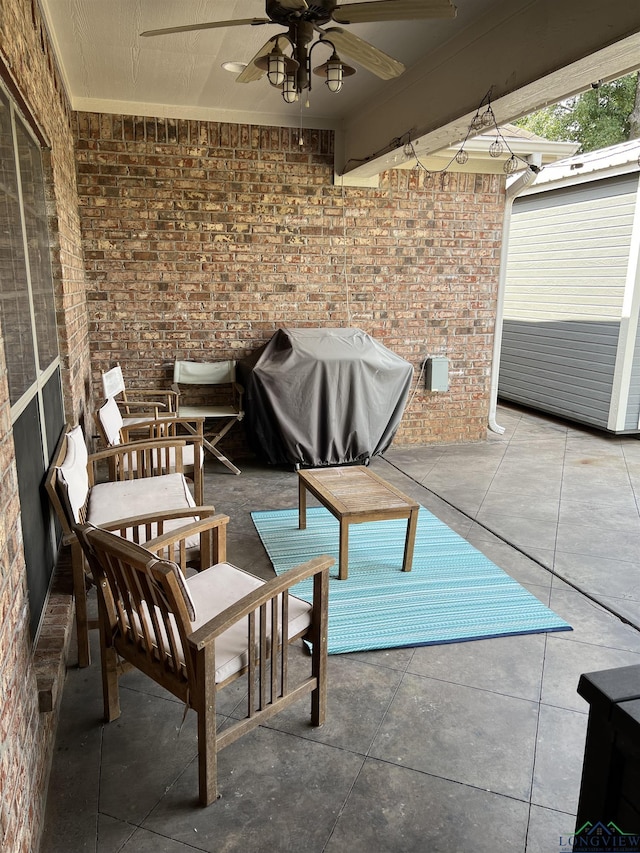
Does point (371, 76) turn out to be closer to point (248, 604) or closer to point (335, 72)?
point (335, 72)

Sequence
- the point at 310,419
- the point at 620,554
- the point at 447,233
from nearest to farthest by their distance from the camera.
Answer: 1. the point at 620,554
2. the point at 310,419
3. the point at 447,233

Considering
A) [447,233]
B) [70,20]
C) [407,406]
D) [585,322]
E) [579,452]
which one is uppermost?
[70,20]

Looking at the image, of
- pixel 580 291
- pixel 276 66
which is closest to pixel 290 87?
pixel 276 66

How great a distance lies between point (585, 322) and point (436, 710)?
585 cm

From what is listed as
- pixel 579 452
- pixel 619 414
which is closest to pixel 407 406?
pixel 579 452

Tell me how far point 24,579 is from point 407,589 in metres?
2.03

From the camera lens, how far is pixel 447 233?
5902mm

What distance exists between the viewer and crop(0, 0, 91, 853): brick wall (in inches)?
57.2

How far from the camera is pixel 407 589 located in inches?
128

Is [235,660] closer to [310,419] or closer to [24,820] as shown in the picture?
[24,820]

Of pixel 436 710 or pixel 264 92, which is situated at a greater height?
pixel 264 92

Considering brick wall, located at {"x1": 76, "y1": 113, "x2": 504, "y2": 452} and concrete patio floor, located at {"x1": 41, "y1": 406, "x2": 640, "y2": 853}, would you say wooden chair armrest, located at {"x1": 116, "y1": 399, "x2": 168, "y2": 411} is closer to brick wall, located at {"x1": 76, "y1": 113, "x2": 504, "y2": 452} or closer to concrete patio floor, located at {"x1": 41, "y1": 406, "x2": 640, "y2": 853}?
brick wall, located at {"x1": 76, "y1": 113, "x2": 504, "y2": 452}

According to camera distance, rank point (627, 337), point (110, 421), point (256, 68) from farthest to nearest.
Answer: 1. point (627, 337)
2. point (110, 421)
3. point (256, 68)

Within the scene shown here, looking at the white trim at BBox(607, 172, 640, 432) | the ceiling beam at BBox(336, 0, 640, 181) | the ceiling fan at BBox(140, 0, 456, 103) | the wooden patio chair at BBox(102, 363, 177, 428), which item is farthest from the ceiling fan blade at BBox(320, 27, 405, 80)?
the white trim at BBox(607, 172, 640, 432)
